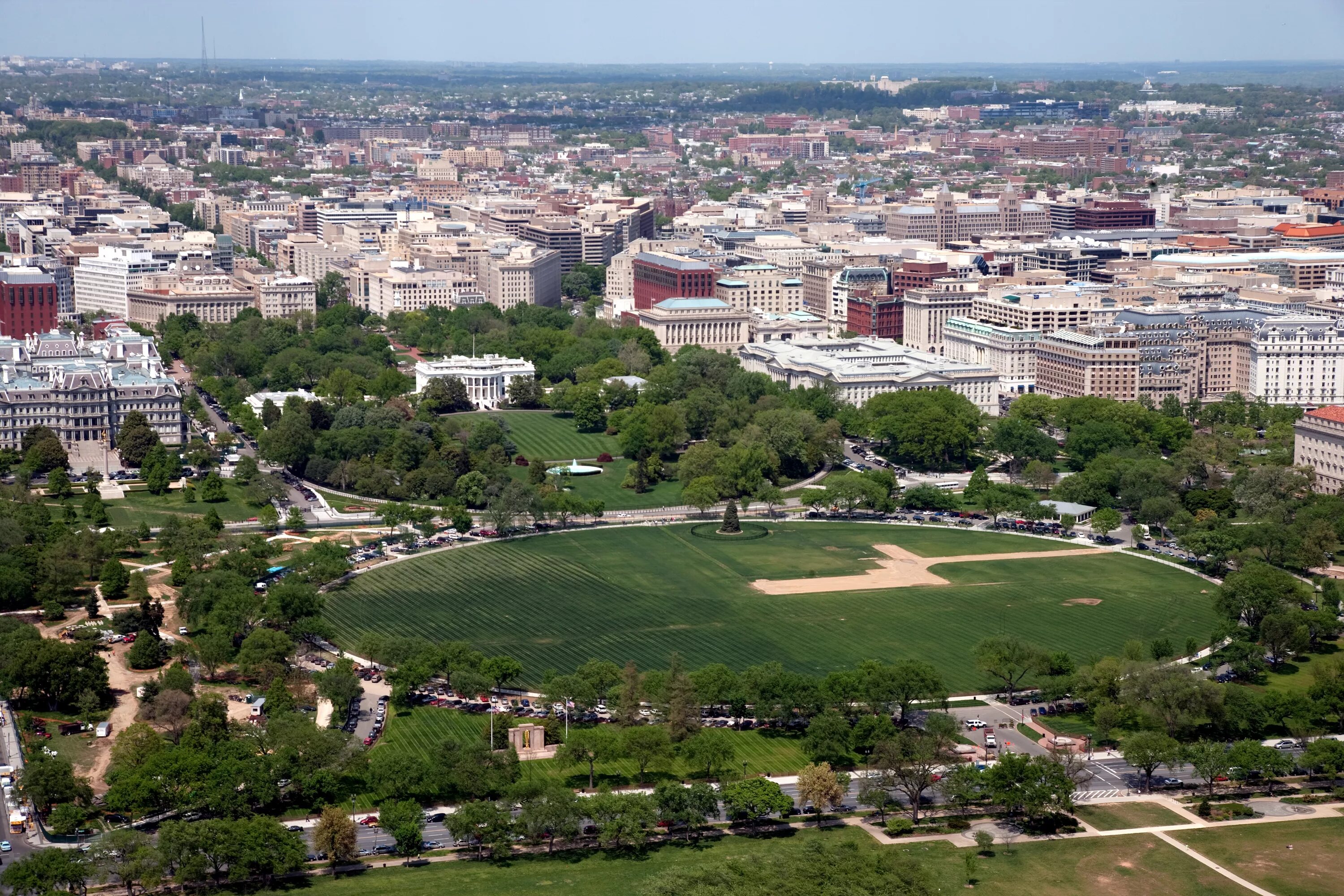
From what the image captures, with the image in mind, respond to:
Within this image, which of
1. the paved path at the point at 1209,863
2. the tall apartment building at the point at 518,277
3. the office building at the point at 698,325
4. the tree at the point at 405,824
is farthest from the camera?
the tall apartment building at the point at 518,277

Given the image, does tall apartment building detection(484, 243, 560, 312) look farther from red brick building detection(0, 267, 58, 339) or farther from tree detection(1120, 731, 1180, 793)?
tree detection(1120, 731, 1180, 793)

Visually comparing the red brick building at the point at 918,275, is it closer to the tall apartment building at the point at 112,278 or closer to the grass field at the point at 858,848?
the tall apartment building at the point at 112,278

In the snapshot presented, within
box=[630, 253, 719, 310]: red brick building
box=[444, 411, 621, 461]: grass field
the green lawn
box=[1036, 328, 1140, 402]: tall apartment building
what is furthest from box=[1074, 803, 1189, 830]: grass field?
box=[630, 253, 719, 310]: red brick building

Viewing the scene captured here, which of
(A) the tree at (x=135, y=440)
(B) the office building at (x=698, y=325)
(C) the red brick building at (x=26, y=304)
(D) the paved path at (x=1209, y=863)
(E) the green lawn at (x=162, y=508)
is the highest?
(C) the red brick building at (x=26, y=304)

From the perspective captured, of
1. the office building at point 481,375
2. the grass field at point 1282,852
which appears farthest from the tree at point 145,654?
the office building at point 481,375

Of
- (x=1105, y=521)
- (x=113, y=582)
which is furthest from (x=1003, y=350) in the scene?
(x=113, y=582)

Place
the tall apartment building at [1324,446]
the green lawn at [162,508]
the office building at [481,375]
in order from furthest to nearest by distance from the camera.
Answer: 1. the office building at [481,375]
2. the tall apartment building at [1324,446]
3. the green lawn at [162,508]

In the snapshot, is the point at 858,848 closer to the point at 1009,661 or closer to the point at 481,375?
the point at 1009,661
